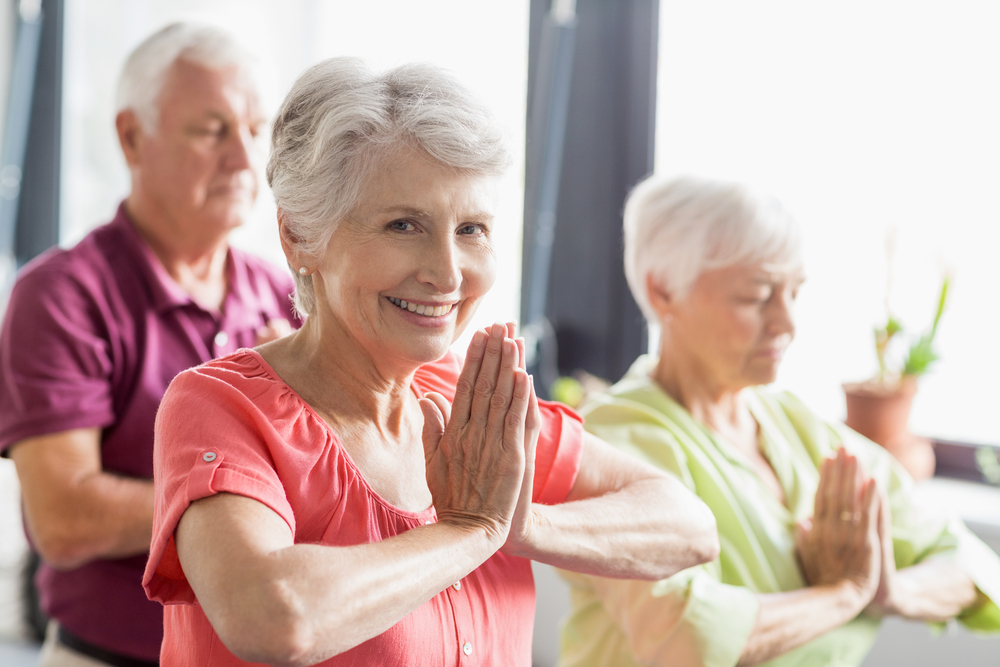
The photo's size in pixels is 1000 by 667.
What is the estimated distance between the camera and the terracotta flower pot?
2.36 m

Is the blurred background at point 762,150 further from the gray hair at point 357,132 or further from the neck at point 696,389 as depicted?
the gray hair at point 357,132

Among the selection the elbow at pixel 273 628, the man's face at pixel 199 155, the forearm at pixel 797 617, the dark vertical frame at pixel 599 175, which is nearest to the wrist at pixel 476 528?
the elbow at pixel 273 628

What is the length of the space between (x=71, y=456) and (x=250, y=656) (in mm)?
787

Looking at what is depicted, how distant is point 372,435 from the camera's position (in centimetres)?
113

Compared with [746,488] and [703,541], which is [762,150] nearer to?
[746,488]

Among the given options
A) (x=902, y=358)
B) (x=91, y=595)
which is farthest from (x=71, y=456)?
(x=902, y=358)

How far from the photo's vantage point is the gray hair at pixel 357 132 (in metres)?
1.00

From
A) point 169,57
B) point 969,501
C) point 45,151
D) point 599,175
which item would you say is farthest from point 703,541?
point 45,151

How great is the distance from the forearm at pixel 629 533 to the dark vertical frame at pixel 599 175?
5.69 ft

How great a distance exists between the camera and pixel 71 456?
1.44 m

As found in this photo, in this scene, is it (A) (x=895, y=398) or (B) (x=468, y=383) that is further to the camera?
(A) (x=895, y=398)

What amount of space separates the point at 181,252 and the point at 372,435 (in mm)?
809

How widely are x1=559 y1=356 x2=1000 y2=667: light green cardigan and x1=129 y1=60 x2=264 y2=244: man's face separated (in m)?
0.84

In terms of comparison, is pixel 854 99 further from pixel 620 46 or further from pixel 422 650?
pixel 422 650
